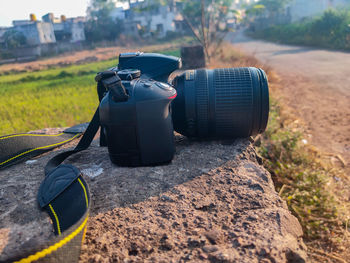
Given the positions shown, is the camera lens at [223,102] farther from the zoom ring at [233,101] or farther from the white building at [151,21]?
the white building at [151,21]

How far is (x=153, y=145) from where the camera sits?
1506mm

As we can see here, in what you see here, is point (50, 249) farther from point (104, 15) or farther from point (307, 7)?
point (307, 7)

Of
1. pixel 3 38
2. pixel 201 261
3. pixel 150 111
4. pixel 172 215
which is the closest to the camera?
pixel 201 261

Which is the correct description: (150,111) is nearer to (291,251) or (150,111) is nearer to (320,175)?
(291,251)

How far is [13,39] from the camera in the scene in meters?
6.26

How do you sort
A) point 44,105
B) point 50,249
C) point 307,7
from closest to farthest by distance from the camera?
point 50,249 < point 44,105 < point 307,7

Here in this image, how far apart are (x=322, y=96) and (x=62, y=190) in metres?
4.88

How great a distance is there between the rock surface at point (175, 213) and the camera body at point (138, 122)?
0.09 metres

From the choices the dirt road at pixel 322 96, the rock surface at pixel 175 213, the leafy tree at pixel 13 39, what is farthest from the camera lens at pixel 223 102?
the leafy tree at pixel 13 39

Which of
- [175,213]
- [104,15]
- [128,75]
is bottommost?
[175,213]

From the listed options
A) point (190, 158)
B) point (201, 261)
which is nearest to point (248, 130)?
point (190, 158)

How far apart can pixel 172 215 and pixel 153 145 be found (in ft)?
1.31

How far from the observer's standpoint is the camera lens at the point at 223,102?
1.68 meters

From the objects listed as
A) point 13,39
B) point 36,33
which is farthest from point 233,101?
point 36,33
